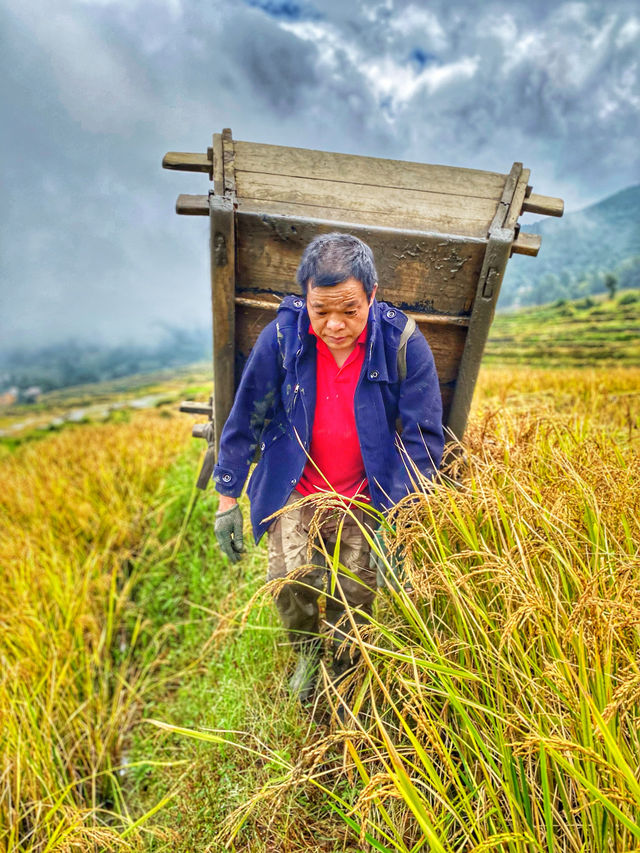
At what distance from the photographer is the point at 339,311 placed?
1892 millimetres

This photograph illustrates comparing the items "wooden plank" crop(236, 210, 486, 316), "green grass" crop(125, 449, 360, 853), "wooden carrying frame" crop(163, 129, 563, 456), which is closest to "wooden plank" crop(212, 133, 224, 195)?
"wooden carrying frame" crop(163, 129, 563, 456)

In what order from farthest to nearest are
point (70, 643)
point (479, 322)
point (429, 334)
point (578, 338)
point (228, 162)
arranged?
point (578, 338), point (70, 643), point (429, 334), point (479, 322), point (228, 162)

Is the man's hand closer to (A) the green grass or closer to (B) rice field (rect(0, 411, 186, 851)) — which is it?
(A) the green grass

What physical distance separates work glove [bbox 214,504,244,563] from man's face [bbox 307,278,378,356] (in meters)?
0.83

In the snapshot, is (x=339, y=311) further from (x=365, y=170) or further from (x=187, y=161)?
(x=187, y=161)

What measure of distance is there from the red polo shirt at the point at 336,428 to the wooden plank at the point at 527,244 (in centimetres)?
69

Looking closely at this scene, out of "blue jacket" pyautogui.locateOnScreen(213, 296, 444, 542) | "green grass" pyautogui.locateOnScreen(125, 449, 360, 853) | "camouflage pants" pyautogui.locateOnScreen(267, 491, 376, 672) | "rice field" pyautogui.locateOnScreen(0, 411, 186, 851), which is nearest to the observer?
"green grass" pyautogui.locateOnScreen(125, 449, 360, 853)

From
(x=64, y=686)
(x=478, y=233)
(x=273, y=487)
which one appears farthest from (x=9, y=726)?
(x=478, y=233)

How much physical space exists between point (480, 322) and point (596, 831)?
1645 millimetres

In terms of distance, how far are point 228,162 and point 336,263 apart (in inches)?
27.1

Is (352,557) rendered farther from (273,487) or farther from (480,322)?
(480,322)

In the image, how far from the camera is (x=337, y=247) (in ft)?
6.11

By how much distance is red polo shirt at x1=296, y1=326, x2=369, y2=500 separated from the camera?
7.06 ft

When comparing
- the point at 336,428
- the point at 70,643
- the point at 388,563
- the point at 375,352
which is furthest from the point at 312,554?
the point at 70,643
